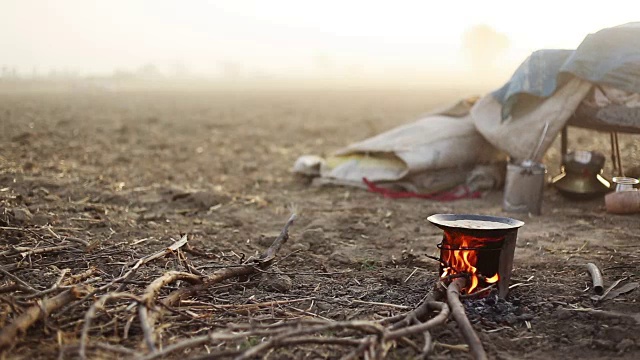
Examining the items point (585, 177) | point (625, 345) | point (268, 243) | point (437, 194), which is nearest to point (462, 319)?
point (625, 345)

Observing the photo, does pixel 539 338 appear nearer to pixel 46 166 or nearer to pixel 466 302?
pixel 466 302

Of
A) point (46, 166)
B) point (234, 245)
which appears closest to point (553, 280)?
point (234, 245)

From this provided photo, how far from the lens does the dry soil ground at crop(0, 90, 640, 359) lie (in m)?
2.92

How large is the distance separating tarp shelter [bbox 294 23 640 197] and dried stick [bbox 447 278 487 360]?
316 centimetres

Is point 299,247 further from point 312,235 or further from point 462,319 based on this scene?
point 462,319

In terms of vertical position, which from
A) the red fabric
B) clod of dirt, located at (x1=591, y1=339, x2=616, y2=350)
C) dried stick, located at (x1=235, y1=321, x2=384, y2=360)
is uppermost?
dried stick, located at (x1=235, y1=321, x2=384, y2=360)

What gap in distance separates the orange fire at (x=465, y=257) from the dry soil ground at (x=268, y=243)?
0.12 metres

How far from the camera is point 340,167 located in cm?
725

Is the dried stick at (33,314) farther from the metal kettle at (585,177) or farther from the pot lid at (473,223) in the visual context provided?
the metal kettle at (585,177)

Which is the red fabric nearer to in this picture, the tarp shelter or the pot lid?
the tarp shelter

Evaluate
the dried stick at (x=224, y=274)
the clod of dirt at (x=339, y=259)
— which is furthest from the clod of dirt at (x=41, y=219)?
the clod of dirt at (x=339, y=259)

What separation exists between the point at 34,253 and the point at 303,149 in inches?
259

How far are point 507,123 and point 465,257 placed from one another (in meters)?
3.34

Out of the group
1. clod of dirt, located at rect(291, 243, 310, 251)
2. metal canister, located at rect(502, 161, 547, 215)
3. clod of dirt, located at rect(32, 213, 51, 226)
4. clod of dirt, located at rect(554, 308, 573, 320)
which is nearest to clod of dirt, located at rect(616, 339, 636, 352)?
clod of dirt, located at rect(554, 308, 573, 320)
